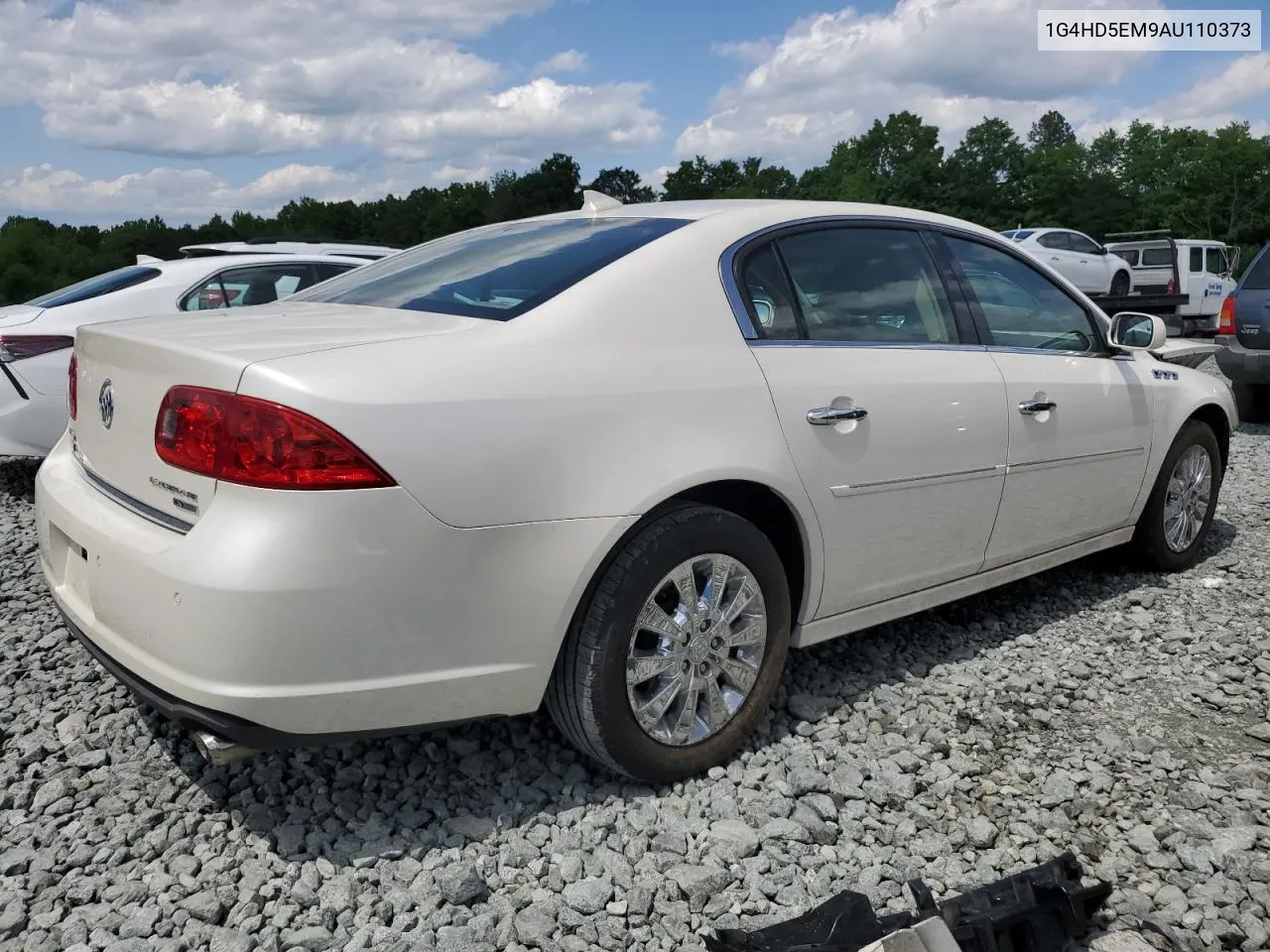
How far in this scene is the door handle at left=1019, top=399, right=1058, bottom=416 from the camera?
3699 mm

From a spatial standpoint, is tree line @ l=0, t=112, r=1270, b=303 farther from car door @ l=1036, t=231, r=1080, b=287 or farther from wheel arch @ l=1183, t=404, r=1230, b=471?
wheel arch @ l=1183, t=404, r=1230, b=471

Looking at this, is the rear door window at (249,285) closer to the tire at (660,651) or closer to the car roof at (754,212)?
the car roof at (754,212)

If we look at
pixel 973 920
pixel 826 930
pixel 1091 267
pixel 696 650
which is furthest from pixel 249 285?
Result: pixel 1091 267

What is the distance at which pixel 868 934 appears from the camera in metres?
2.09

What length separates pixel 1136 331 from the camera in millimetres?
Result: 4234

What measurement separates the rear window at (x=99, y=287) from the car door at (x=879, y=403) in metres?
4.99

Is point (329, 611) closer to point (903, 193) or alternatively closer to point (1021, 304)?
point (1021, 304)

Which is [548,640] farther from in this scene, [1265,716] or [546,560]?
[1265,716]

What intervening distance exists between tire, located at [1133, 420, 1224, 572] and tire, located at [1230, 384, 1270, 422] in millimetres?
5162

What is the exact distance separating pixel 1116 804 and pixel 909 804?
56 cm

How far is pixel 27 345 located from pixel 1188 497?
19.7 feet

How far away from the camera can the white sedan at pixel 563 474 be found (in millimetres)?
2240

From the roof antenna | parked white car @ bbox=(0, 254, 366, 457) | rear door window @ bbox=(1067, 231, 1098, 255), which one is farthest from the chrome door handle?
rear door window @ bbox=(1067, 231, 1098, 255)

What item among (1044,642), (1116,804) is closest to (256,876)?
(1116,804)
